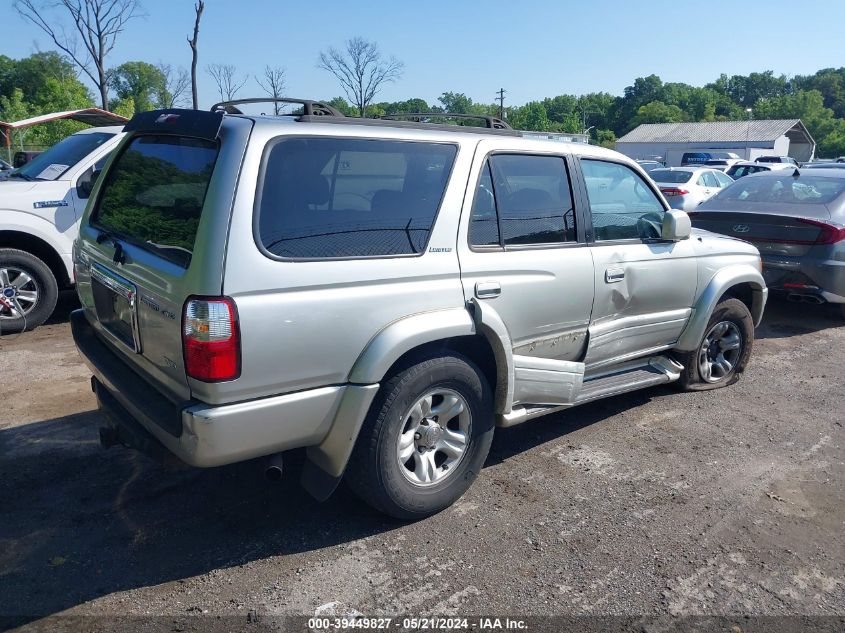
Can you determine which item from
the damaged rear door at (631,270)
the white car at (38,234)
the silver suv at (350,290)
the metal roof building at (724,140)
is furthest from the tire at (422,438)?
the metal roof building at (724,140)

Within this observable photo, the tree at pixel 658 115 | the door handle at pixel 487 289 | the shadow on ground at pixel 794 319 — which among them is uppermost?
the tree at pixel 658 115

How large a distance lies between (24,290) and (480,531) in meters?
5.42

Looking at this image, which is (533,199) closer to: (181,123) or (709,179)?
(181,123)

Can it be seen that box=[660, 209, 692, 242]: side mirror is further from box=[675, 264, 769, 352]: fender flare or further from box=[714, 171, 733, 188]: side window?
box=[714, 171, 733, 188]: side window

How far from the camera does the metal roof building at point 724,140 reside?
6669cm

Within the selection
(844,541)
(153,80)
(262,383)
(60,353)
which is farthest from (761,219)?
(153,80)

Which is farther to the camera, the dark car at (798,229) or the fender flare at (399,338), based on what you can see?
the dark car at (798,229)

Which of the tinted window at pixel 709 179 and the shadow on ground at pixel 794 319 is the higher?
the tinted window at pixel 709 179

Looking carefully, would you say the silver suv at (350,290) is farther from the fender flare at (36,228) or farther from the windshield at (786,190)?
the windshield at (786,190)

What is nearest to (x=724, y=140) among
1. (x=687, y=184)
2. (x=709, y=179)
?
(x=709, y=179)

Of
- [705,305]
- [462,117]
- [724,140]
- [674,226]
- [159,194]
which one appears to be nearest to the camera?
[159,194]

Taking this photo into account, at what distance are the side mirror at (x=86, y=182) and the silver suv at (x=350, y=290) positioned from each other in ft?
9.27

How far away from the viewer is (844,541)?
11.4 feet

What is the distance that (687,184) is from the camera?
17.0 metres
